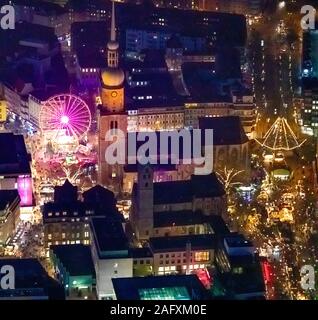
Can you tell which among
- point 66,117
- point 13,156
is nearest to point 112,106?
point 66,117

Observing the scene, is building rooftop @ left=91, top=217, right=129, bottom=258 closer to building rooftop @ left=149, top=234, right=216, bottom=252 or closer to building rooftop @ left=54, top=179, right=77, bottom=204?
building rooftop @ left=149, top=234, right=216, bottom=252

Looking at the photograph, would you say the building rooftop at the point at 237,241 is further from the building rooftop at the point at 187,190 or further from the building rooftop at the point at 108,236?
the building rooftop at the point at 187,190

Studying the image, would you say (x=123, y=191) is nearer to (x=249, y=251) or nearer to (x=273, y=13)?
(x=249, y=251)

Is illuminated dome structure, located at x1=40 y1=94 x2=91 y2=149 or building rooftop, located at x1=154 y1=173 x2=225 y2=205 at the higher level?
illuminated dome structure, located at x1=40 y1=94 x2=91 y2=149

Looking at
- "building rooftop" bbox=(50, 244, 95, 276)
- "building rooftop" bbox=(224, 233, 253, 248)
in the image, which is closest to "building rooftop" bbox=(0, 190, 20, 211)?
"building rooftop" bbox=(50, 244, 95, 276)

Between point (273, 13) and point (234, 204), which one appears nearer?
point (234, 204)
